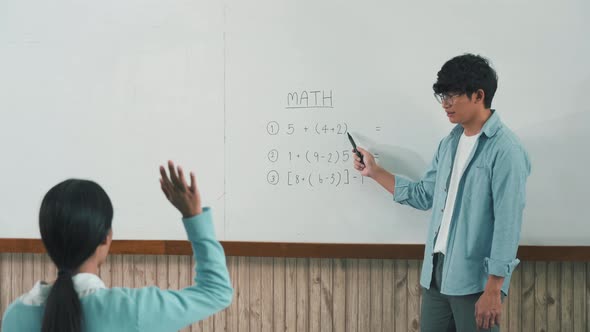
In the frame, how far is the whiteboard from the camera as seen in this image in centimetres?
198

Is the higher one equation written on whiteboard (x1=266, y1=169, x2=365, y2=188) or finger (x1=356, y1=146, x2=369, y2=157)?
finger (x1=356, y1=146, x2=369, y2=157)

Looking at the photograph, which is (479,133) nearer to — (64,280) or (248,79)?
(248,79)

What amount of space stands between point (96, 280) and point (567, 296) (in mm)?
1689

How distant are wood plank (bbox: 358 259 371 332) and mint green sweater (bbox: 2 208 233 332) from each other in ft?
3.91

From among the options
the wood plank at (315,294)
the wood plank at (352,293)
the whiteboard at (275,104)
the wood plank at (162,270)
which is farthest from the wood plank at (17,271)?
the wood plank at (352,293)

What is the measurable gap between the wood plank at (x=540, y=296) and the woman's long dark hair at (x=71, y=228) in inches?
63.3

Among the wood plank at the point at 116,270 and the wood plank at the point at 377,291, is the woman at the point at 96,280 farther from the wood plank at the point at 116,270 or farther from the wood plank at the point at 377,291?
the wood plank at the point at 116,270

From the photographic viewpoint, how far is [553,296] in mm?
2049

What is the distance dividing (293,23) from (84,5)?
839 mm

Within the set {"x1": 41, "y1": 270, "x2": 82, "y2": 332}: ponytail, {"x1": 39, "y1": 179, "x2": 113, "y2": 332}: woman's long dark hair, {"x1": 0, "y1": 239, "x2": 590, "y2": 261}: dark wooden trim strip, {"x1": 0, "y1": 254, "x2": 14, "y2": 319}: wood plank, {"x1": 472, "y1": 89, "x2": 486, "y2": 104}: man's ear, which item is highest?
{"x1": 472, "y1": 89, "x2": 486, "y2": 104}: man's ear

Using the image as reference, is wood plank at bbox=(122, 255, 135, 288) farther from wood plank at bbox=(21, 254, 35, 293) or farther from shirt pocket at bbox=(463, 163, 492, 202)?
shirt pocket at bbox=(463, 163, 492, 202)

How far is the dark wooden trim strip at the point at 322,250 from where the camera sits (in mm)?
1965

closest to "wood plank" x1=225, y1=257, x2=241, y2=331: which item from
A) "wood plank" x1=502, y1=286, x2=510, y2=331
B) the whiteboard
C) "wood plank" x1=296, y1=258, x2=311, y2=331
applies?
the whiteboard

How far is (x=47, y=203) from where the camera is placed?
986mm
